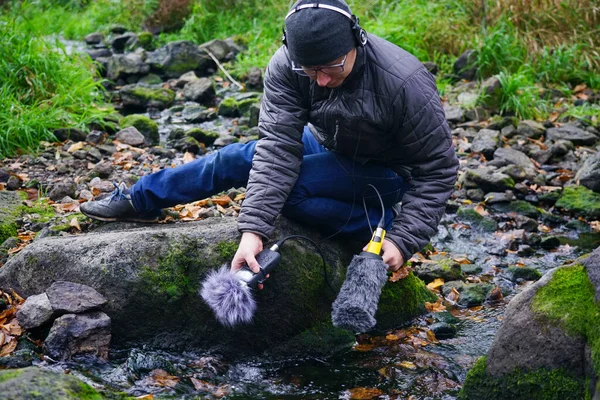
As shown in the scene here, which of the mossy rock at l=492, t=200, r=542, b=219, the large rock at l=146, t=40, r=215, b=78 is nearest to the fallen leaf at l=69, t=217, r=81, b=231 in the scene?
the mossy rock at l=492, t=200, r=542, b=219

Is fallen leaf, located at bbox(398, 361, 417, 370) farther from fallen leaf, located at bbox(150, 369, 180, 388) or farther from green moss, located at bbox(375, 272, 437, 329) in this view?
fallen leaf, located at bbox(150, 369, 180, 388)

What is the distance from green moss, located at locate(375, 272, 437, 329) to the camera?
164 inches

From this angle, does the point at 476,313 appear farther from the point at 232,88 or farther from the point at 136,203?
the point at 232,88

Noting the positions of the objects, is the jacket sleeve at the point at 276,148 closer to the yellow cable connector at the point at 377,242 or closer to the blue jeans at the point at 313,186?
the blue jeans at the point at 313,186

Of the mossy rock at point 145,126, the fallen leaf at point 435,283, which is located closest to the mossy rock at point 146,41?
the mossy rock at point 145,126

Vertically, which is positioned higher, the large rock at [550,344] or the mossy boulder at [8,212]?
the large rock at [550,344]

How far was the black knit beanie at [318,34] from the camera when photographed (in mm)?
3254

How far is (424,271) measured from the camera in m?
5.05

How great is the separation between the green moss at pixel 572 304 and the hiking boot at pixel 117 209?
2309 millimetres

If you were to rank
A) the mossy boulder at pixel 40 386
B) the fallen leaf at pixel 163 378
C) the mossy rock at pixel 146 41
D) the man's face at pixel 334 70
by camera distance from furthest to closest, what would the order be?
the mossy rock at pixel 146 41 < the fallen leaf at pixel 163 378 < the man's face at pixel 334 70 < the mossy boulder at pixel 40 386

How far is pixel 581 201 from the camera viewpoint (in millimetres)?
6570

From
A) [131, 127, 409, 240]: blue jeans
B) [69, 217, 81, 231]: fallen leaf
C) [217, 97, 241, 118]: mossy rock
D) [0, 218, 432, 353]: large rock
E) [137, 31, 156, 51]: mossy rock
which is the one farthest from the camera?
[137, 31, 156, 51]: mossy rock

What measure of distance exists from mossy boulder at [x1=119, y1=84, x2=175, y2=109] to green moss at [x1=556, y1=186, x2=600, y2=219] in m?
4.99

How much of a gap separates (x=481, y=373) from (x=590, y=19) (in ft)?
25.3
